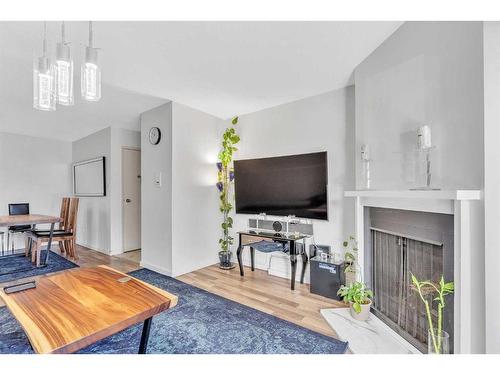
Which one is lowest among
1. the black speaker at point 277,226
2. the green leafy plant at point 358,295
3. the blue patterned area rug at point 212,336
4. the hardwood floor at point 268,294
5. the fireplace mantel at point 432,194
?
the hardwood floor at point 268,294

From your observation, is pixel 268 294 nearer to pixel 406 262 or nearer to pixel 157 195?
pixel 406 262

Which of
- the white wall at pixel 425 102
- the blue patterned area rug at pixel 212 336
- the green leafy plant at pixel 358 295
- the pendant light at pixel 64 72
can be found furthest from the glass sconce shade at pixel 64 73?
the green leafy plant at pixel 358 295

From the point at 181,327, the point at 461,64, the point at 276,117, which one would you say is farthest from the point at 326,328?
the point at 276,117

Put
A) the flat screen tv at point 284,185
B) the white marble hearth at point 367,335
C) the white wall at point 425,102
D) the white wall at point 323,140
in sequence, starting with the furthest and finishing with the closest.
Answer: the flat screen tv at point 284,185, the white wall at point 323,140, the white marble hearth at point 367,335, the white wall at point 425,102

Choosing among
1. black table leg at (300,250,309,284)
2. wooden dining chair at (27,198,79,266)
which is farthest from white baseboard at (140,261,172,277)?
black table leg at (300,250,309,284)

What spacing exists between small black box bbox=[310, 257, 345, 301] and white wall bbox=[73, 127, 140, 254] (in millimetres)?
3397

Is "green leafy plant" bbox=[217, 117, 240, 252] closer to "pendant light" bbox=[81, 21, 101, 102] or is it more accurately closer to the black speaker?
the black speaker

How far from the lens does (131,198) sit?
4.43 m

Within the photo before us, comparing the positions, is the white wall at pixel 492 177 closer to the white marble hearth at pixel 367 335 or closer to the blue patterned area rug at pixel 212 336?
the white marble hearth at pixel 367 335

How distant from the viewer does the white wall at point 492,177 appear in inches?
41.6

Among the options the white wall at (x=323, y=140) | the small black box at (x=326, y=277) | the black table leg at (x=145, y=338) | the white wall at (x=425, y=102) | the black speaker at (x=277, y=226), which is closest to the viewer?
the white wall at (x=425, y=102)

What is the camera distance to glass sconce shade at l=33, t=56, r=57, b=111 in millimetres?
1284

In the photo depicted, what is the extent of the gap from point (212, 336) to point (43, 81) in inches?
77.1
